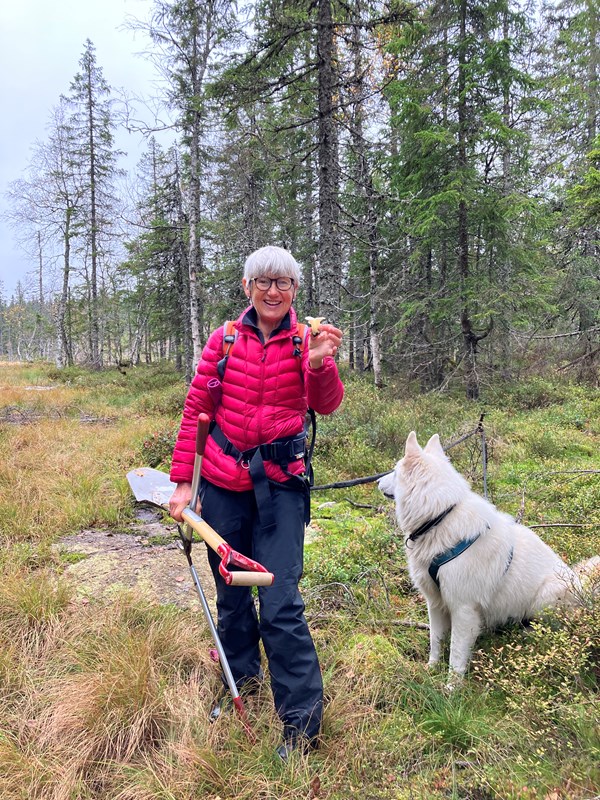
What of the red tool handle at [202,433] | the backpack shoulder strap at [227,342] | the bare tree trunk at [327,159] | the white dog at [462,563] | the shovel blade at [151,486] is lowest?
the shovel blade at [151,486]

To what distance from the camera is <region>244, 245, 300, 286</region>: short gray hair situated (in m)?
2.20

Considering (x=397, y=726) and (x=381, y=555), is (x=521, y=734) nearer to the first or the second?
(x=397, y=726)

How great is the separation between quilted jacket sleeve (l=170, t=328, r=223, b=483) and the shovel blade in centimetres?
346

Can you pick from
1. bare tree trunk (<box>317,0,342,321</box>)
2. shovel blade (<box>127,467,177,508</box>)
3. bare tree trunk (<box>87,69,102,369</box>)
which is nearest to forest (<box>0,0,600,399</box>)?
bare tree trunk (<box>317,0,342,321</box>)

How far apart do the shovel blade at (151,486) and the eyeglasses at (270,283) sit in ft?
13.4

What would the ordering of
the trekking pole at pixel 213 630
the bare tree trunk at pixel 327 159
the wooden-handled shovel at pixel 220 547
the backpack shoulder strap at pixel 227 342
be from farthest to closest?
1. the bare tree trunk at pixel 327 159
2. the backpack shoulder strap at pixel 227 342
3. the trekking pole at pixel 213 630
4. the wooden-handled shovel at pixel 220 547

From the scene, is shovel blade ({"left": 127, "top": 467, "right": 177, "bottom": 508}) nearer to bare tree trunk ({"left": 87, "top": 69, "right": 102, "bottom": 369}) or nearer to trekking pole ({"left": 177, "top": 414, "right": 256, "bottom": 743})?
trekking pole ({"left": 177, "top": 414, "right": 256, "bottom": 743})

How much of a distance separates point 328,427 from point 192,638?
5.57 metres

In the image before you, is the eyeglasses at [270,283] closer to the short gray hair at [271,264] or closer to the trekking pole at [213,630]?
the short gray hair at [271,264]

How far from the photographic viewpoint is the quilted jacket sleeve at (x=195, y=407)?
7.73 feet

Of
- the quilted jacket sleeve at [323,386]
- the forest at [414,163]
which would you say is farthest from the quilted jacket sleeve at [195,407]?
the forest at [414,163]

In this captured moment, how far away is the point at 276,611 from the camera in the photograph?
81.0 inches

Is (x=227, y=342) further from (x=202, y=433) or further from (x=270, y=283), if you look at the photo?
(x=202, y=433)

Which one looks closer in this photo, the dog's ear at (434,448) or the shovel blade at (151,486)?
the dog's ear at (434,448)
